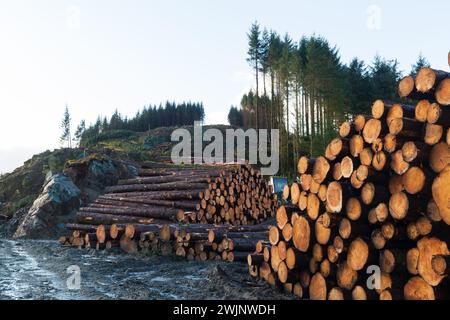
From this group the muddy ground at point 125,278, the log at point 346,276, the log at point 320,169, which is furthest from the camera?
the muddy ground at point 125,278

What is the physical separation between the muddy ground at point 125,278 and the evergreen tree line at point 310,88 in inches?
701

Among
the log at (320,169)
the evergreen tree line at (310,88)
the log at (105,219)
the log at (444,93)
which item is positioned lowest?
the log at (105,219)

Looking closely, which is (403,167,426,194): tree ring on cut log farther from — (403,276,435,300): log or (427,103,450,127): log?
(403,276,435,300): log

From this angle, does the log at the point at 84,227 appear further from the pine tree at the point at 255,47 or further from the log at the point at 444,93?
the pine tree at the point at 255,47

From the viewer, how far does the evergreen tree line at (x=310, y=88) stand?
29.5 m

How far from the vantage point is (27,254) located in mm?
10305

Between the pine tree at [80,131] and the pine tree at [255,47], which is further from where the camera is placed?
the pine tree at [80,131]

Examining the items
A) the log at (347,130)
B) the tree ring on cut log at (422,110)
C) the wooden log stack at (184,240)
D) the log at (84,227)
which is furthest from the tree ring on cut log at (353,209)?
the log at (84,227)

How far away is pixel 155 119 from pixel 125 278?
202ft

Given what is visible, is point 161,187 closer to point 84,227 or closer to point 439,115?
point 84,227

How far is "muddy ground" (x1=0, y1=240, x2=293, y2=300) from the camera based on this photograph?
5.81m

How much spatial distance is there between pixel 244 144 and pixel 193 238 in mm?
30177

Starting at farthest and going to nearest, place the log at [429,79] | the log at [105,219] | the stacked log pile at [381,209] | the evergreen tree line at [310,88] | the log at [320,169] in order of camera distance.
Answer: the evergreen tree line at [310,88] → the log at [105,219] → the log at [320,169] → the log at [429,79] → the stacked log pile at [381,209]

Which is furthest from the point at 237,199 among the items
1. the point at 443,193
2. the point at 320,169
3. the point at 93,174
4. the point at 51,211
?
the point at 443,193
